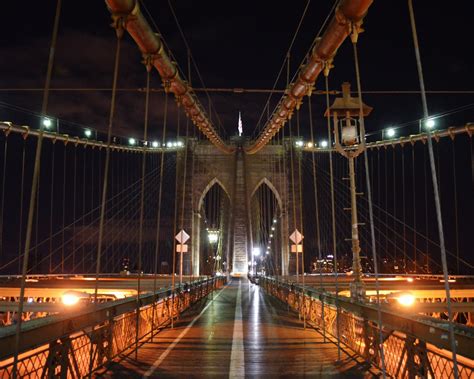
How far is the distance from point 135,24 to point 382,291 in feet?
51.8

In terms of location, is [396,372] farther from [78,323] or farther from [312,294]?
[312,294]

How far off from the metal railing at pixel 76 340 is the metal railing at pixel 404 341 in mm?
2828

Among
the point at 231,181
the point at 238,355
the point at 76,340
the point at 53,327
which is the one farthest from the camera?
the point at 231,181

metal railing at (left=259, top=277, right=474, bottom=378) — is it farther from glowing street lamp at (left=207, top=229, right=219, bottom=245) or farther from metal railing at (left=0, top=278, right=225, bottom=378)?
glowing street lamp at (left=207, top=229, right=219, bottom=245)

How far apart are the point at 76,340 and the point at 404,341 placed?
3.27 metres

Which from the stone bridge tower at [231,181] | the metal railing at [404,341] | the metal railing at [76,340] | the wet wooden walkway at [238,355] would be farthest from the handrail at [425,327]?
the stone bridge tower at [231,181]

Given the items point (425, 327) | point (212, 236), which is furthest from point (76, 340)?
point (212, 236)

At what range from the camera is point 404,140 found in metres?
27.9

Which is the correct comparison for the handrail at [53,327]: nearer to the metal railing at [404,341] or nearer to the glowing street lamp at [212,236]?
the metal railing at [404,341]

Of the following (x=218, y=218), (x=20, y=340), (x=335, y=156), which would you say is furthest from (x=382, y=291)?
(x=218, y=218)

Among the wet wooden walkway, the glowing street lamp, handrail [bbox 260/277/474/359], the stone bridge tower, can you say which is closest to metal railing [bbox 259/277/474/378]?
handrail [bbox 260/277/474/359]

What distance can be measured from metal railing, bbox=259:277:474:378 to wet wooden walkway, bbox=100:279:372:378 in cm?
25

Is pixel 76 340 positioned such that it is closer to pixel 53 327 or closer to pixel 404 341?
pixel 53 327

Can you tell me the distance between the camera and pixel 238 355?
6.36 meters
